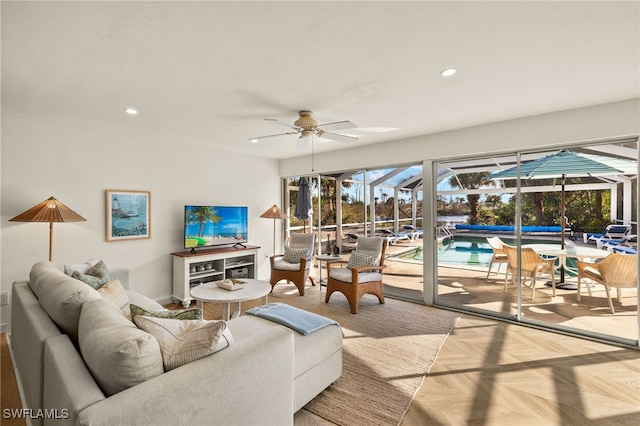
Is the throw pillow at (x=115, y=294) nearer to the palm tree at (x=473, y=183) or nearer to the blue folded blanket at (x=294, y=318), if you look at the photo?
the blue folded blanket at (x=294, y=318)

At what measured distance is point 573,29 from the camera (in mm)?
1853

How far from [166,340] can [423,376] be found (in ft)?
7.00

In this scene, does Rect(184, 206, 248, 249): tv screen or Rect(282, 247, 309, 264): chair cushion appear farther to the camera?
Rect(282, 247, 309, 264): chair cushion

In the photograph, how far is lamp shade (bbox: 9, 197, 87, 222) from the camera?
304 centimetres

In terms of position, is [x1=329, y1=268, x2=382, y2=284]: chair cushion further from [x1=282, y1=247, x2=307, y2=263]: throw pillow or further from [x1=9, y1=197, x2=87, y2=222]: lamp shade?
[x1=9, y1=197, x2=87, y2=222]: lamp shade

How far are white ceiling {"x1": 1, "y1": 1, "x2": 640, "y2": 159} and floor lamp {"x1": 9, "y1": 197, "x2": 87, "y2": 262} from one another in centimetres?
102

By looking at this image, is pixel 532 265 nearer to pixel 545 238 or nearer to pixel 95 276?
pixel 545 238

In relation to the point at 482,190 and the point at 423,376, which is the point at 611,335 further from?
the point at 423,376

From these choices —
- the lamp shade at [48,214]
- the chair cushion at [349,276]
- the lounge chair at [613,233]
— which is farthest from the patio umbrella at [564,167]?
the lamp shade at [48,214]

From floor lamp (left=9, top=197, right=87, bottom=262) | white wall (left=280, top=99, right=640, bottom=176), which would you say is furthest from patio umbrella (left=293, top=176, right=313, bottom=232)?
floor lamp (left=9, top=197, right=87, bottom=262)

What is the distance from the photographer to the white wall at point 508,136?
308 centimetres

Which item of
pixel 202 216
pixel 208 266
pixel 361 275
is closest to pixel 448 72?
pixel 361 275

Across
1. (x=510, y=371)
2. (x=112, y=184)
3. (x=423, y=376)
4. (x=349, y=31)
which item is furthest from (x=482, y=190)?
(x=112, y=184)

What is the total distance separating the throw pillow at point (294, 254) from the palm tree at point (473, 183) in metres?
2.67
